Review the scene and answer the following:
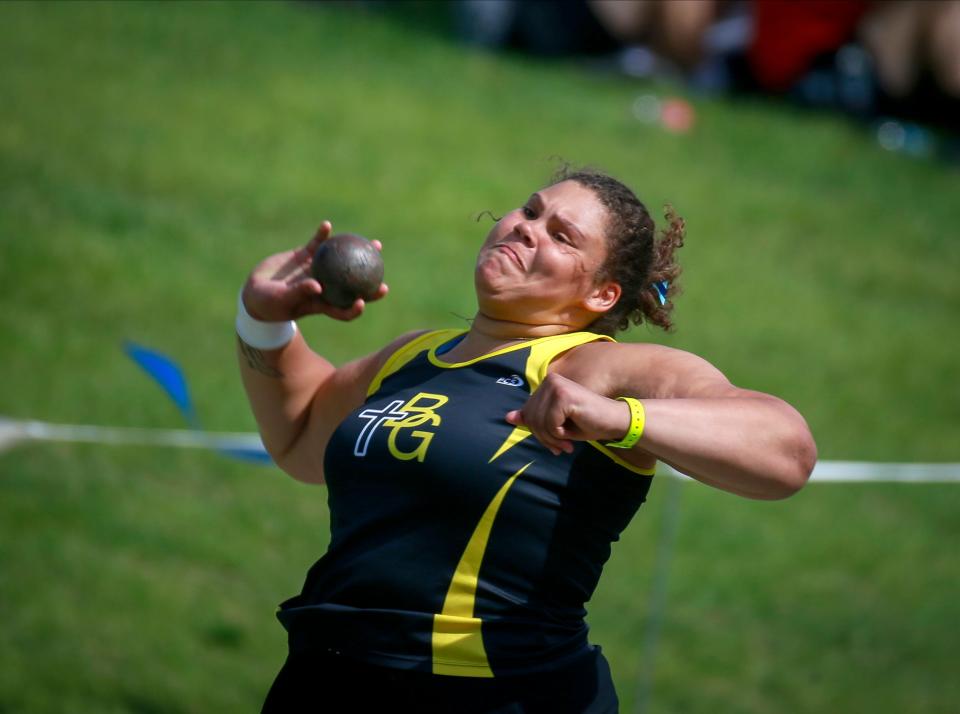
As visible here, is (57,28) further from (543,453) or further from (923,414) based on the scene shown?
(543,453)

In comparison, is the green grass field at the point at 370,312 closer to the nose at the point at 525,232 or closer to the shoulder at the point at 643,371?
the nose at the point at 525,232

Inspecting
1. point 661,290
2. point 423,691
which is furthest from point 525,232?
point 423,691

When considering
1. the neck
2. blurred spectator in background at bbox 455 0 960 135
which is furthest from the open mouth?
blurred spectator in background at bbox 455 0 960 135

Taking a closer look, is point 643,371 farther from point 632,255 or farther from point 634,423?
point 632,255

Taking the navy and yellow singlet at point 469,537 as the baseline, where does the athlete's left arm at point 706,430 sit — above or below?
above

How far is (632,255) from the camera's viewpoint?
10.2ft

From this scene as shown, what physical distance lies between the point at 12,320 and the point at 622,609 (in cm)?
429

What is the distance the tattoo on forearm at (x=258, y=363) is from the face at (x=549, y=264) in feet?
2.33

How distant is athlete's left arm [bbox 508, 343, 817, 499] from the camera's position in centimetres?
246

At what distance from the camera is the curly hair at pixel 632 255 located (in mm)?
3098

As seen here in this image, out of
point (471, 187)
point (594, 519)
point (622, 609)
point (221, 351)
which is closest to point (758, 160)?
point (471, 187)

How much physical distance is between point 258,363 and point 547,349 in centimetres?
91

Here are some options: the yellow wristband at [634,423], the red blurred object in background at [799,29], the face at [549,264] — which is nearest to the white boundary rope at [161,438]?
the face at [549,264]

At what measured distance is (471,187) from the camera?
454 inches
